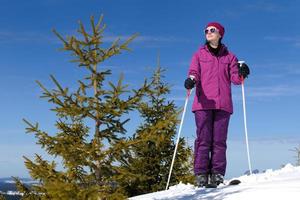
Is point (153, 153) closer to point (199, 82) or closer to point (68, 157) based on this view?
point (199, 82)

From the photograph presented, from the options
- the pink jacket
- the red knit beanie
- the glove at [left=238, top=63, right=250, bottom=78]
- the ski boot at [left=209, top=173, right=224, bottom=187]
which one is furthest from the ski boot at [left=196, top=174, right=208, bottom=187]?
the red knit beanie

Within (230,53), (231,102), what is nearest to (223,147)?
(231,102)

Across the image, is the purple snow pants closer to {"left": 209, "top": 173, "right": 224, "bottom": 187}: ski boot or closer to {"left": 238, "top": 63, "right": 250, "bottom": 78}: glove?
{"left": 209, "top": 173, "right": 224, "bottom": 187}: ski boot

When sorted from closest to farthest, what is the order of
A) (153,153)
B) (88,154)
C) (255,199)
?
(255,199) → (88,154) → (153,153)

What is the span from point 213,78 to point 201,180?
69.8 inches

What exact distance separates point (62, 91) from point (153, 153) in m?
8.17

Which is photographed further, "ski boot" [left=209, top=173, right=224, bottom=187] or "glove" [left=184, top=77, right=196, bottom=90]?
"ski boot" [left=209, top=173, right=224, bottom=187]

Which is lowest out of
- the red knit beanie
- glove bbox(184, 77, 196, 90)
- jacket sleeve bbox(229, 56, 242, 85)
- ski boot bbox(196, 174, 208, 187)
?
ski boot bbox(196, 174, 208, 187)

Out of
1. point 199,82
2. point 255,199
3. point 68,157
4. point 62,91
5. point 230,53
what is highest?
point 230,53

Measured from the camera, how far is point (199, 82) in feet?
28.0

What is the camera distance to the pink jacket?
27.2ft

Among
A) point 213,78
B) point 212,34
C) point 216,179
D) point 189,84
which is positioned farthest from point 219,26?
point 216,179

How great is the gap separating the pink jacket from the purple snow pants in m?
0.16

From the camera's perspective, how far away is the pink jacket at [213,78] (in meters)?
8.30
